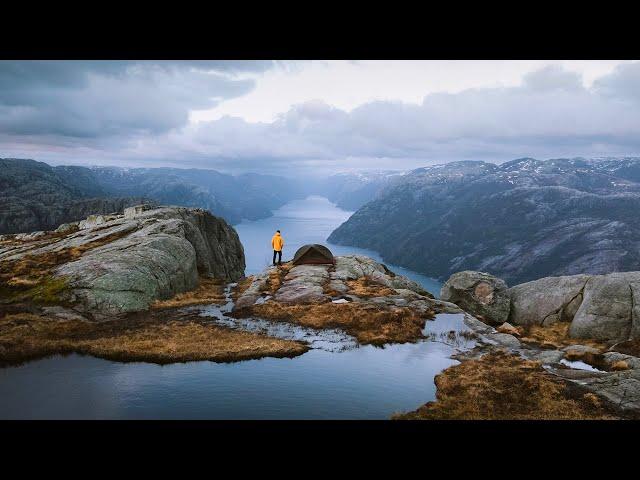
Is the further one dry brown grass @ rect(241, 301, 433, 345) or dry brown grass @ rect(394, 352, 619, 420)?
dry brown grass @ rect(241, 301, 433, 345)

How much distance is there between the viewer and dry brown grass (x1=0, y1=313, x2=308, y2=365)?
21.9m

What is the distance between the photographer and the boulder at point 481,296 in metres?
39.0

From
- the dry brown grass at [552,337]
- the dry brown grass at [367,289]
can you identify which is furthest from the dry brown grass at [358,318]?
the dry brown grass at [552,337]

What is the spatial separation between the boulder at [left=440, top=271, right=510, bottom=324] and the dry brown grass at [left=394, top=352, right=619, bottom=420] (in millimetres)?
17098

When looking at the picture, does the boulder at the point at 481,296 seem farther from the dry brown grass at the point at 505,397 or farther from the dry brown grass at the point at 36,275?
the dry brown grass at the point at 36,275

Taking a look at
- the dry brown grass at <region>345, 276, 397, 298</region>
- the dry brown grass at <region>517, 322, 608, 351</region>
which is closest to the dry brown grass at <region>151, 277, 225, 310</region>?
the dry brown grass at <region>345, 276, 397, 298</region>

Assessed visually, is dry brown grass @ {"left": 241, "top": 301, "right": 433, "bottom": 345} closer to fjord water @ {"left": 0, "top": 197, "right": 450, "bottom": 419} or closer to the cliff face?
fjord water @ {"left": 0, "top": 197, "right": 450, "bottom": 419}

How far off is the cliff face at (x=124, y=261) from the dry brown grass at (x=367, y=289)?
16774mm

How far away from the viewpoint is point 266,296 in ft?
123

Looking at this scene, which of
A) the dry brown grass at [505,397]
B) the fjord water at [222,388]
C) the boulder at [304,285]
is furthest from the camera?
the boulder at [304,285]

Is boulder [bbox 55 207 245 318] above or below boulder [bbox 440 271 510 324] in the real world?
above

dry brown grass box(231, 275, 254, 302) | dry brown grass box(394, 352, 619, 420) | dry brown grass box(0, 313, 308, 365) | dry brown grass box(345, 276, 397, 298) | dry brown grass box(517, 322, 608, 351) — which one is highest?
dry brown grass box(345, 276, 397, 298)
